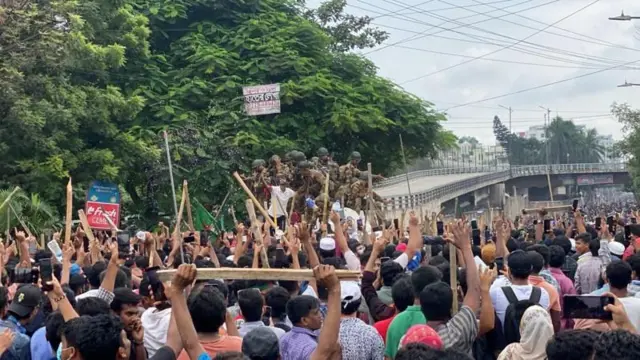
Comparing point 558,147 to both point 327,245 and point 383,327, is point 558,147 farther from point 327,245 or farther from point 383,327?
point 383,327

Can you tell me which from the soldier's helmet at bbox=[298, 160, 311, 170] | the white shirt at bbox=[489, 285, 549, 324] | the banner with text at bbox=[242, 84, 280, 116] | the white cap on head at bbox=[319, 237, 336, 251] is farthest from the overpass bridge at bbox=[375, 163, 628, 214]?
the white shirt at bbox=[489, 285, 549, 324]

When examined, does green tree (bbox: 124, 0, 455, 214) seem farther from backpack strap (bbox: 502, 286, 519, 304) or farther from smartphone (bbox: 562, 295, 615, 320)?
smartphone (bbox: 562, 295, 615, 320)

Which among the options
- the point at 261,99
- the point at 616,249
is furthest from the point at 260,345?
the point at 261,99

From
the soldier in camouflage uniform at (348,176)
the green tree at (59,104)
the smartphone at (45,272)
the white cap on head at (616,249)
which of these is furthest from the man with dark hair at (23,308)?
the green tree at (59,104)

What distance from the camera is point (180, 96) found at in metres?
25.4

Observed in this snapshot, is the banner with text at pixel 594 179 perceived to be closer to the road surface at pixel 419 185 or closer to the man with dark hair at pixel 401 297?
the road surface at pixel 419 185

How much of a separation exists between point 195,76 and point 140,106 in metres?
4.56

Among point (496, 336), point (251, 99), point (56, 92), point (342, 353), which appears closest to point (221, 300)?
point (342, 353)

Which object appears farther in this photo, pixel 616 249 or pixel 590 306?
pixel 616 249

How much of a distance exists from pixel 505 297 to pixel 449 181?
2338 inches

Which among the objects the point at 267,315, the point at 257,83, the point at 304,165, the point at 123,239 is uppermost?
the point at 257,83

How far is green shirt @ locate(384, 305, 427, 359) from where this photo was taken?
5.33 meters

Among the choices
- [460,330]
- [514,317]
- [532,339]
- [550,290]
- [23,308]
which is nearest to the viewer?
[532,339]

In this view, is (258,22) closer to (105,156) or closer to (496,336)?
(105,156)
